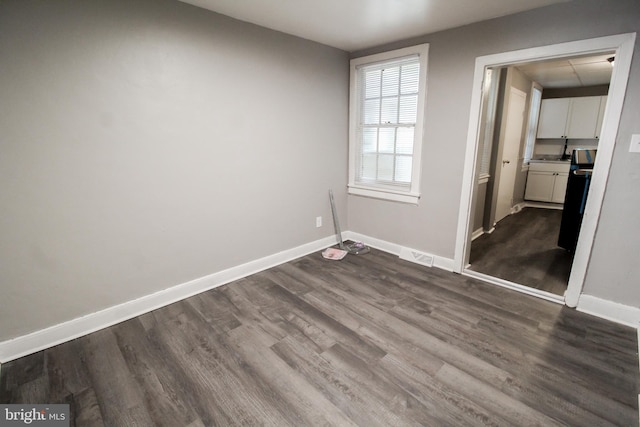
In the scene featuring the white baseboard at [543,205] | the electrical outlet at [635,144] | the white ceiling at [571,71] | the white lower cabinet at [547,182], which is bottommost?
the white baseboard at [543,205]

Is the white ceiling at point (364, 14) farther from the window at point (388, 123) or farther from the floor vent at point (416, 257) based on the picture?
the floor vent at point (416, 257)

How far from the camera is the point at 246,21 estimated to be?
255cm

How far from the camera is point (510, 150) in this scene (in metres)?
4.55

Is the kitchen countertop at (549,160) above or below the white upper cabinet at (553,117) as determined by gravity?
below

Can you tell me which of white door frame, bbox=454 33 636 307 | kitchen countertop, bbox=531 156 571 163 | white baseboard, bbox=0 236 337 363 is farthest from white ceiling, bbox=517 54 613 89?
white baseboard, bbox=0 236 337 363

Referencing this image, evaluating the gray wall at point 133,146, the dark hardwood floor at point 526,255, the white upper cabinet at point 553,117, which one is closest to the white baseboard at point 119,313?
the gray wall at point 133,146

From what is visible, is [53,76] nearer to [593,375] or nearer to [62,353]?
[62,353]

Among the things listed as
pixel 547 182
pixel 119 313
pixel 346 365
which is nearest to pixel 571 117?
pixel 547 182

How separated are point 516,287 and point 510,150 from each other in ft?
9.13

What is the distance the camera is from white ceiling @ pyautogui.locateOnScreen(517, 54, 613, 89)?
150 inches

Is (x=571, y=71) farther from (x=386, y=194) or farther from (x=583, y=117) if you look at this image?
(x=386, y=194)

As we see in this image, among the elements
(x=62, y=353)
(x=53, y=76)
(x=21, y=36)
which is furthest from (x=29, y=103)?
(x=62, y=353)

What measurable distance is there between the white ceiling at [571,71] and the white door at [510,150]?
35 cm

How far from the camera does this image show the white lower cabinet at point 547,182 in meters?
5.49
